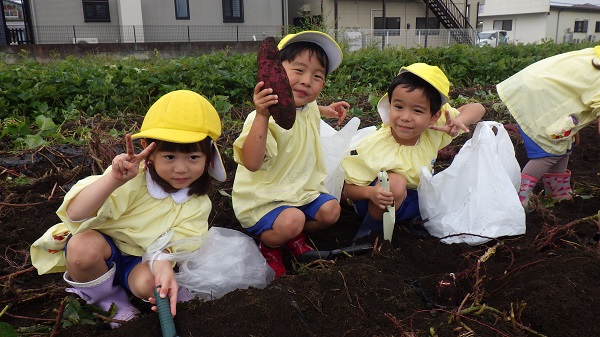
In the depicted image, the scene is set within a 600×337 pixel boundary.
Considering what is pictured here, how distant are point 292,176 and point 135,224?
2.57 ft

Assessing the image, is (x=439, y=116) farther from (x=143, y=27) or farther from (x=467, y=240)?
(x=143, y=27)

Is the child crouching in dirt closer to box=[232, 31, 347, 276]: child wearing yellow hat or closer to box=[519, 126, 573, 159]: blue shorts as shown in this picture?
box=[519, 126, 573, 159]: blue shorts

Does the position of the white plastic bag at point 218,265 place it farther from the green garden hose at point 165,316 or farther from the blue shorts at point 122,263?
the green garden hose at point 165,316

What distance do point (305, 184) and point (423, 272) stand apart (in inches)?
27.4

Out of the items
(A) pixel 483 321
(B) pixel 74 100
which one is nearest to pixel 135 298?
(A) pixel 483 321

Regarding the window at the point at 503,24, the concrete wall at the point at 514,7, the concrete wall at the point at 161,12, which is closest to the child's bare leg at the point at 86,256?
the concrete wall at the point at 161,12

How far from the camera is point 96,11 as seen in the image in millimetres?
17844

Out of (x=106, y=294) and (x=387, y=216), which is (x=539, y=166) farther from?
(x=106, y=294)

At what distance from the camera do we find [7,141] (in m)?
3.98

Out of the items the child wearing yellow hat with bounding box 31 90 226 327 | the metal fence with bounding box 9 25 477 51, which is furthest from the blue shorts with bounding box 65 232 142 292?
the metal fence with bounding box 9 25 477 51

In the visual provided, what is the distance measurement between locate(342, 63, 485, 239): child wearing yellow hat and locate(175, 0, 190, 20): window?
18.0 m

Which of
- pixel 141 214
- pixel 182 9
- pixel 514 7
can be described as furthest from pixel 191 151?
pixel 514 7

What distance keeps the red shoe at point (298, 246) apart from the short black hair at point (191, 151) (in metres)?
0.53

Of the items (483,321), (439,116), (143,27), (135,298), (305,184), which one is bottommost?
(135,298)
